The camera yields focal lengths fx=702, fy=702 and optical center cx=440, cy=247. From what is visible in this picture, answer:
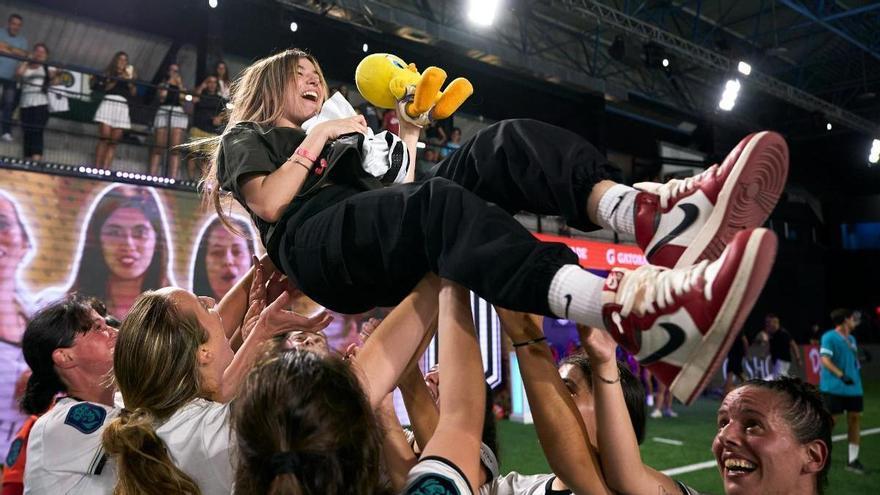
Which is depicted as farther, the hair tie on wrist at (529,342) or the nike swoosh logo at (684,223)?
the hair tie on wrist at (529,342)

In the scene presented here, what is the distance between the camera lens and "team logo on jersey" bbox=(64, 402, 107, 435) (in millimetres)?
2123

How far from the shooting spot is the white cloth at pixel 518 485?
2014 mm

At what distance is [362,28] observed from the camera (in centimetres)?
1217

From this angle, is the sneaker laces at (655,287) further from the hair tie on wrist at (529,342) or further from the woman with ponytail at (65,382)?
the woman with ponytail at (65,382)

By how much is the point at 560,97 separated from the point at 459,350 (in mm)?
15029

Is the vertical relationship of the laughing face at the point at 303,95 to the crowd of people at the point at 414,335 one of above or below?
above

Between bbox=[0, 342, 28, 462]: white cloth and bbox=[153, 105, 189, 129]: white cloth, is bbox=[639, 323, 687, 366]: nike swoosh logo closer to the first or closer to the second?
bbox=[0, 342, 28, 462]: white cloth

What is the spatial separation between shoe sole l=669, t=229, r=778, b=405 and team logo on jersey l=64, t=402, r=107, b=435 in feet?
5.67

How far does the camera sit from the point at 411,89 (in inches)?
86.4

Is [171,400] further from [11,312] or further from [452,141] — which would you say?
[452,141]

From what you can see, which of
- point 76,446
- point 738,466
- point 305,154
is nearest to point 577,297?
point 305,154

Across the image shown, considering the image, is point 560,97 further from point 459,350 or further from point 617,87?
point 459,350

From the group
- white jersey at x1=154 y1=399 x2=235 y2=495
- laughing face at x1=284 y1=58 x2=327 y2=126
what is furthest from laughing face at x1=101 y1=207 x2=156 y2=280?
white jersey at x1=154 y1=399 x2=235 y2=495

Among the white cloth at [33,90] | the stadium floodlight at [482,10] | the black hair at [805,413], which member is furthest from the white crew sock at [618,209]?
the stadium floodlight at [482,10]
